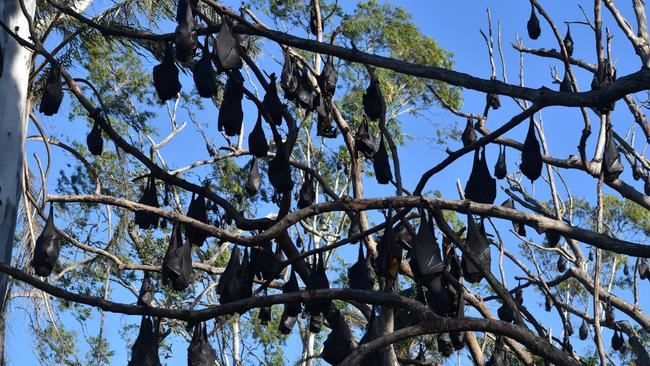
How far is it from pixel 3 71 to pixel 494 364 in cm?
323

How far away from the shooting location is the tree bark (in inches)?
214

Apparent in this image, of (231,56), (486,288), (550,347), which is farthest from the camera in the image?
(486,288)

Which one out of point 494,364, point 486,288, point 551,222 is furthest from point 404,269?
point 486,288

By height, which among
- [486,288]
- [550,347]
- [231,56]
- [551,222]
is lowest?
[550,347]

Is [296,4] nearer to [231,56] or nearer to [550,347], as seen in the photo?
[231,56]

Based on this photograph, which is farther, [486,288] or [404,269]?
[486,288]

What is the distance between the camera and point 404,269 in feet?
19.8

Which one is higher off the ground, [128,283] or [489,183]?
[128,283]

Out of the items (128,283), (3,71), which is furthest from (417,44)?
(3,71)

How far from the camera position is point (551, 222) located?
12.4ft

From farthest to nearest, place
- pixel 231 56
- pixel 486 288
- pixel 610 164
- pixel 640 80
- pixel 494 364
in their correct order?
pixel 486 288, pixel 610 164, pixel 494 364, pixel 231 56, pixel 640 80

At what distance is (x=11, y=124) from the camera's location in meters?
5.63

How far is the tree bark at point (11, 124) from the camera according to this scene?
214 inches

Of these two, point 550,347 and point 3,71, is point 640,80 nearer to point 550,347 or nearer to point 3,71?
point 550,347
